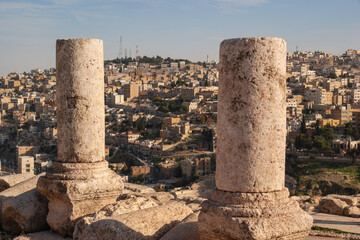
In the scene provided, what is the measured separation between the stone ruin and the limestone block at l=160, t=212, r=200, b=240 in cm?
1

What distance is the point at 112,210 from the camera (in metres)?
5.47

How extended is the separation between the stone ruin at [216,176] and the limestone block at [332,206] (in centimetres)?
429

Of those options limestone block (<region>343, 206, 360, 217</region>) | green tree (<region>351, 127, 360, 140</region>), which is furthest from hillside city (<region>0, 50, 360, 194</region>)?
limestone block (<region>343, 206, 360, 217</region>)

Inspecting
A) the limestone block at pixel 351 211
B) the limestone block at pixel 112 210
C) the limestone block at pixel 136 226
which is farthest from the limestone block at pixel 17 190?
the limestone block at pixel 351 211

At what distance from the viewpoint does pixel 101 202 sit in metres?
6.14

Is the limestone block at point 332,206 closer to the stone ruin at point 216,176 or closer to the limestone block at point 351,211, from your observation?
the limestone block at point 351,211

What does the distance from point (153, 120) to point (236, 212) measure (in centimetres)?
7490

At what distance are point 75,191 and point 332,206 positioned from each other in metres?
5.19

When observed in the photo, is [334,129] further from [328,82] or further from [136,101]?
[136,101]

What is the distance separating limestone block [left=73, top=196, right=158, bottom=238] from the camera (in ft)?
17.2

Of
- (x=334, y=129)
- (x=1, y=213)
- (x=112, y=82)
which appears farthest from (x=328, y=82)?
(x=1, y=213)

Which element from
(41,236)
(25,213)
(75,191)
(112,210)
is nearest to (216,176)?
(112,210)

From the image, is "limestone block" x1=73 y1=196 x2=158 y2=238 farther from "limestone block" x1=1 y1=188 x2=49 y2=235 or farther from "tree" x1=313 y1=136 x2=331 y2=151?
"tree" x1=313 y1=136 x2=331 y2=151

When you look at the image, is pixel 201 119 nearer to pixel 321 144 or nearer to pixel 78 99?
pixel 321 144
